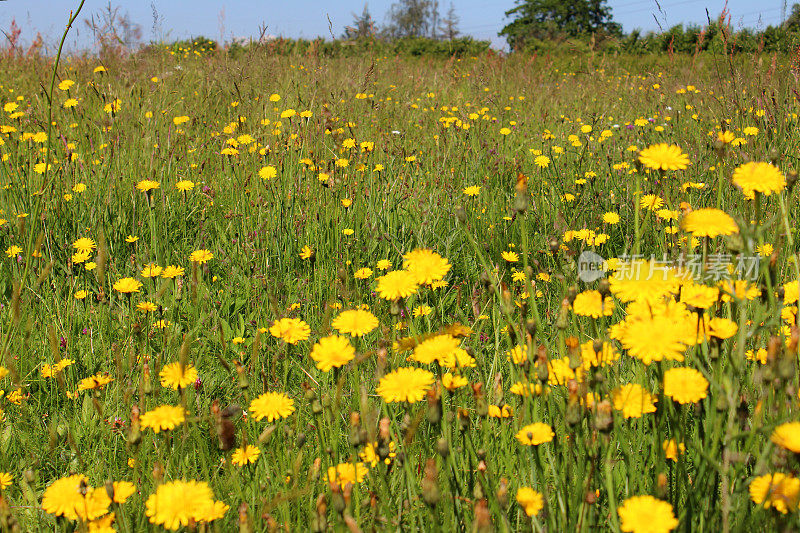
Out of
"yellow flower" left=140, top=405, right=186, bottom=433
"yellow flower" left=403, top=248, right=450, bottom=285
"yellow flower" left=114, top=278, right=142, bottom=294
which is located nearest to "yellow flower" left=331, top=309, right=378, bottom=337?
"yellow flower" left=403, top=248, right=450, bottom=285

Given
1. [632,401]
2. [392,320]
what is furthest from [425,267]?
[392,320]

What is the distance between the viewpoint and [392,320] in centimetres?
182

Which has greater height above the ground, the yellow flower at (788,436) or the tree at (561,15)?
the tree at (561,15)

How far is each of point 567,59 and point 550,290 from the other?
412 inches

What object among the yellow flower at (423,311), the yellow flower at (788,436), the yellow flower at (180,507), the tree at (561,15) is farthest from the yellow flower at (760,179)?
the tree at (561,15)

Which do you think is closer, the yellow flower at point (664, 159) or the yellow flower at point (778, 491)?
the yellow flower at point (778, 491)

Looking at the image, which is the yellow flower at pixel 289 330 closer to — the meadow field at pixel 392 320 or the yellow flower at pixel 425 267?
the meadow field at pixel 392 320

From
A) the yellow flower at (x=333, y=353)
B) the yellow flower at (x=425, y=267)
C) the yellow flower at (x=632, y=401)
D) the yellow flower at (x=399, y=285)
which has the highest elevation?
the yellow flower at (x=425, y=267)

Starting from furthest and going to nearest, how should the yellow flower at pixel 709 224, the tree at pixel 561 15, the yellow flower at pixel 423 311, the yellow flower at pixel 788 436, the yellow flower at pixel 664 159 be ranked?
the tree at pixel 561 15 → the yellow flower at pixel 423 311 → the yellow flower at pixel 664 159 → the yellow flower at pixel 709 224 → the yellow flower at pixel 788 436

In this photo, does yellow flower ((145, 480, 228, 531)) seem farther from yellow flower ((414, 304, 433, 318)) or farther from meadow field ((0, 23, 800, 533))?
yellow flower ((414, 304, 433, 318))

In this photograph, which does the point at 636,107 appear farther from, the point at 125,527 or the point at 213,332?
the point at 125,527

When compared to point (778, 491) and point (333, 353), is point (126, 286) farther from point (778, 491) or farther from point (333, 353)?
point (778, 491)

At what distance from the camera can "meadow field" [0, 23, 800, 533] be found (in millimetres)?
950

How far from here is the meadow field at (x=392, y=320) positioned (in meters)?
0.95
